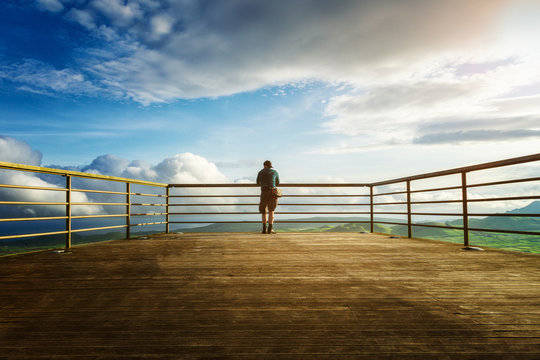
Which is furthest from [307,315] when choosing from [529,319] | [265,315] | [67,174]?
[67,174]

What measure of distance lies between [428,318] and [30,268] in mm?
3691

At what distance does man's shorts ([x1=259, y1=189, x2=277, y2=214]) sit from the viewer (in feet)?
22.6

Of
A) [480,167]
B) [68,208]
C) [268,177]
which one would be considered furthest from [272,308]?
[268,177]

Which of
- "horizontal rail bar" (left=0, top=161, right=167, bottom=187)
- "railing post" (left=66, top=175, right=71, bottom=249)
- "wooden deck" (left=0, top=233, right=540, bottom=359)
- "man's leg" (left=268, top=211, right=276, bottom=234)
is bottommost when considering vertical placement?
"wooden deck" (left=0, top=233, right=540, bottom=359)

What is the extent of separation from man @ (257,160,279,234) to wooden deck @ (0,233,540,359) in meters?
3.26

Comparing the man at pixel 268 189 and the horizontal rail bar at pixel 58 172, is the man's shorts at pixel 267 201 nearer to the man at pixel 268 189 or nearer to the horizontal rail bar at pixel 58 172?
the man at pixel 268 189

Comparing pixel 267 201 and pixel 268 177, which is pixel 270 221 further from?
pixel 268 177

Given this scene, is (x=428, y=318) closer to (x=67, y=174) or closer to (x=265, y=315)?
(x=265, y=315)

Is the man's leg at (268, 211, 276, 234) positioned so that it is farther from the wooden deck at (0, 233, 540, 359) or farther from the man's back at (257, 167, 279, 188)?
the wooden deck at (0, 233, 540, 359)

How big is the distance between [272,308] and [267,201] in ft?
16.0

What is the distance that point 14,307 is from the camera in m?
2.25

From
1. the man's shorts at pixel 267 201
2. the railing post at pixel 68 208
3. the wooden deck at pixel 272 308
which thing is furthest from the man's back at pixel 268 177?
the railing post at pixel 68 208

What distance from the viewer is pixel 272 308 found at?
6.92ft

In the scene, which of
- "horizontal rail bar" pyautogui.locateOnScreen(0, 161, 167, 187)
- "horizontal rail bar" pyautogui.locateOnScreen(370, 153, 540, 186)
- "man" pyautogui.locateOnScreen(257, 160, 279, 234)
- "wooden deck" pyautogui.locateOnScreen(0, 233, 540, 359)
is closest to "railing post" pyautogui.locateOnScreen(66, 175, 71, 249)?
"horizontal rail bar" pyautogui.locateOnScreen(0, 161, 167, 187)
